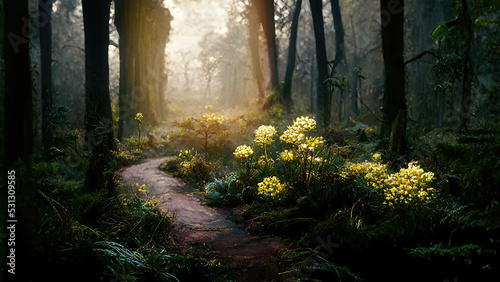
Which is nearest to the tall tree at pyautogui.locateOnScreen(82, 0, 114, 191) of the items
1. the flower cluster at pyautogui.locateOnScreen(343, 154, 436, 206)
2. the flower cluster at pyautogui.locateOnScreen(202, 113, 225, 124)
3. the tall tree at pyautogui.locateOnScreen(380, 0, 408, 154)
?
the flower cluster at pyautogui.locateOnScreen(202, 113, 225, 124)

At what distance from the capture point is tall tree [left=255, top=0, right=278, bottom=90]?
1628cm

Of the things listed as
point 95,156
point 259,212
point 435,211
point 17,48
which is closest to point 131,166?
point 95,156

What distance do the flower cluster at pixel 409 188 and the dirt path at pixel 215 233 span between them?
152cm

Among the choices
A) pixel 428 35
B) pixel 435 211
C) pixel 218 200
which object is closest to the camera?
pixel 435 211

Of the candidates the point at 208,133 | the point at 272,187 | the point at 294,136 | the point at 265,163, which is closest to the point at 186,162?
the point at 208,133

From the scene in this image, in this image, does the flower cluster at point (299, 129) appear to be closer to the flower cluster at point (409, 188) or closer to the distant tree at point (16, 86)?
the flower cluster at point (409, 188)

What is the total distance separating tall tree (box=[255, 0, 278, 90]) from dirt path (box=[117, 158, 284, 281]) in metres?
10.8

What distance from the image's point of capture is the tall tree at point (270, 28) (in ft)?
53.4

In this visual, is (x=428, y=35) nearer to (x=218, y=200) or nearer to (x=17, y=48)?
(x=218, y=200)

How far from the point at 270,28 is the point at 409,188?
1429 cm

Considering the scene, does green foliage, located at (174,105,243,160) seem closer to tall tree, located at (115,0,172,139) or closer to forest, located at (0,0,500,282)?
forest, located at (0,0,500,282)

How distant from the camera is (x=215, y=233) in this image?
4582 mm

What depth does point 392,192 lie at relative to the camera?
3.91m

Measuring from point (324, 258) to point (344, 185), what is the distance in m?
1.65
